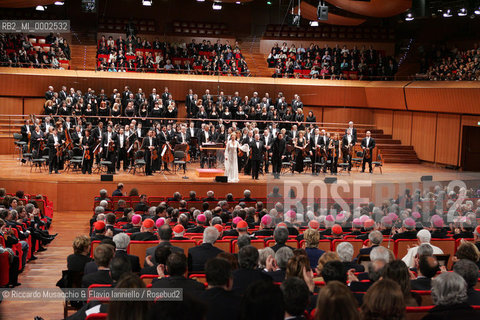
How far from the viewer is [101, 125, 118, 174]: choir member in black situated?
1523 cm

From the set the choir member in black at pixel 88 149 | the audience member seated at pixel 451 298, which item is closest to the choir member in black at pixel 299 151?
the choir member in black at pixel 88 149

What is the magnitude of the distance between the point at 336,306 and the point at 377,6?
61.8ft

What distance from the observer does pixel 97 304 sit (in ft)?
13.1

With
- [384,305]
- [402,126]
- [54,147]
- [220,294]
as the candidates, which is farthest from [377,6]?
[384,305]

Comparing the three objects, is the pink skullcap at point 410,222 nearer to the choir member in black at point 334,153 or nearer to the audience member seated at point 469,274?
the audience member seated at point 469,274

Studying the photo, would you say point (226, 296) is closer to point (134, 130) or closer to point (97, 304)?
point (97, 304)

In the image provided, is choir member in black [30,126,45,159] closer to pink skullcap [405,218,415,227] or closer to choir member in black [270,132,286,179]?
choir member in black [270,132,286,179]

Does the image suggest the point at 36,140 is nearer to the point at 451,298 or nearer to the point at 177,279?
the point at 177,279

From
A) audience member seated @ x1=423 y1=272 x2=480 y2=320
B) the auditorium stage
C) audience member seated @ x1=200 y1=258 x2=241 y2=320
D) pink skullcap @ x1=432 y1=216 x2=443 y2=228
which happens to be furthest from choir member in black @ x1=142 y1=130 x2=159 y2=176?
audience member seated @ x1=423 y1=272 x2=480 y2=320

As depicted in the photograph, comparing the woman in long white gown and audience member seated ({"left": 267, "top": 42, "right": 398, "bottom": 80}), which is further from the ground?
A: audience member seated ({"left": 267, "top": 42, "right": 398, "bottom": 80})

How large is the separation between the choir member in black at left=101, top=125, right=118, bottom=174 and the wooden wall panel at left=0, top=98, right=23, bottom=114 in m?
8.38

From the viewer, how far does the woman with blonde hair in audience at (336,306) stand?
278 centimetres

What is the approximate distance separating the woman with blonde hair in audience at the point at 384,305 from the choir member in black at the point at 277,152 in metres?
12.7

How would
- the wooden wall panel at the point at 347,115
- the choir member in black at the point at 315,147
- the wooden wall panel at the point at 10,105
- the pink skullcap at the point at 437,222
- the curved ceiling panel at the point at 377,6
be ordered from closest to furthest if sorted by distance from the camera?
the pink skullcap at the point at 437,222 → the choir member in black at the point at 315,147 → the curved ceiling panel at the point at 377,6 → the wooden wall panel at the point at 10,105 → the wooden wall panel at the point at 347,115
